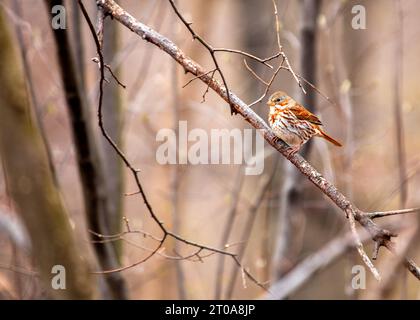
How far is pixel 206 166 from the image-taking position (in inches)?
221

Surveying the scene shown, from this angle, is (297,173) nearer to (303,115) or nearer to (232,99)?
(303,115)

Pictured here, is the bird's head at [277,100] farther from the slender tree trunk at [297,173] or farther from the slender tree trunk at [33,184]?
the slender tree trunk at [33,184]

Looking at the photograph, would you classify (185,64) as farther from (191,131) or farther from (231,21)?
(231,21)

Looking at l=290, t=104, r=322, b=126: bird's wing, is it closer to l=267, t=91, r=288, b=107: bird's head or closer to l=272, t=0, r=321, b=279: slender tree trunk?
l=267, t=91, r=288, b=107: bird's head

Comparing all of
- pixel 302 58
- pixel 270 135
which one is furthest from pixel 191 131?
pixel 270 135

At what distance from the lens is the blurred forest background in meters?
3.18

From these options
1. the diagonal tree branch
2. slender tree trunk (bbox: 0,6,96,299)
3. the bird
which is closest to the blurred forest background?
slender tree trunk (bbox: 0,6,96,299)

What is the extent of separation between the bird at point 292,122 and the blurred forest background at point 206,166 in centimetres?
14

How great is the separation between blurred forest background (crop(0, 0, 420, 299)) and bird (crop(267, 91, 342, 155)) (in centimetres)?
14

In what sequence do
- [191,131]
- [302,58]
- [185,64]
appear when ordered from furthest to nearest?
1. [191,131]
2. [302,58]
3. [185,64]

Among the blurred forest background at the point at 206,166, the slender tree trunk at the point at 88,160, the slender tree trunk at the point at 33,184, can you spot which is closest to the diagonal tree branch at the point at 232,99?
the blurred forest background at the point at 206,166

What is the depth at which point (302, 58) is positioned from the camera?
3773 mm
